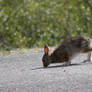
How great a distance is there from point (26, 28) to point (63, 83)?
8.59 metres

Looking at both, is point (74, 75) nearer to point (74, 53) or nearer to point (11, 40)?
point (74, 53)

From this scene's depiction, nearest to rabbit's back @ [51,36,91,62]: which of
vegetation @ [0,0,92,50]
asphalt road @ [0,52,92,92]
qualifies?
asphalt road @ [0,52,92,92]

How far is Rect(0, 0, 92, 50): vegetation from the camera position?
1381 centimetres

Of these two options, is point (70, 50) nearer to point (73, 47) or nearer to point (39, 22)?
point (73, 47)

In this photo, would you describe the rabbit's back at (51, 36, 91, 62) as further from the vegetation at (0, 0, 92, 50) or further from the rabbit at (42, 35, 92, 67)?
the vegetation at (0, 0, 92, 50)

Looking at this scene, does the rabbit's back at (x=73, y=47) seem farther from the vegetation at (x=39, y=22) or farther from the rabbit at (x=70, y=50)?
the vegetation at (x=39, y=22)

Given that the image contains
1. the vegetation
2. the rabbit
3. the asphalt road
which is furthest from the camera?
the vegetation

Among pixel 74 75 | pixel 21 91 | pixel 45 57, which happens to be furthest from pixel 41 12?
pixel 21 91

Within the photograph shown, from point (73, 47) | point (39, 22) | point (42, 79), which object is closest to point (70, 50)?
point (73, 47)

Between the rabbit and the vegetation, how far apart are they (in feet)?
16.6

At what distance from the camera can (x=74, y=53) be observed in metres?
8.16

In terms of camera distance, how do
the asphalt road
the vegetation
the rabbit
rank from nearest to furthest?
1. the asphalt road
2. the rabbit
3. the vegetation

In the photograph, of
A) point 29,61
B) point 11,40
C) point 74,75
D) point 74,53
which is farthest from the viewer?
point 11,40

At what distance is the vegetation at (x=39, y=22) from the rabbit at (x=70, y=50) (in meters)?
5.05
